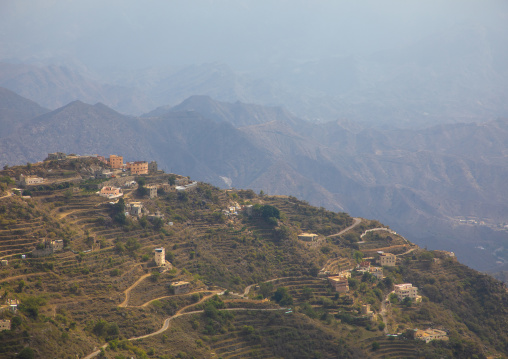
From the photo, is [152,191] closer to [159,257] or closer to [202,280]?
[159,257]

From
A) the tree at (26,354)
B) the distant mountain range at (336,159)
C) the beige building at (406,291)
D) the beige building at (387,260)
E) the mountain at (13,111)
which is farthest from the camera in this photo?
the mountain at (13,111)

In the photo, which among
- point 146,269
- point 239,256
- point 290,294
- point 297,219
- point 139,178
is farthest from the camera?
point 297,219

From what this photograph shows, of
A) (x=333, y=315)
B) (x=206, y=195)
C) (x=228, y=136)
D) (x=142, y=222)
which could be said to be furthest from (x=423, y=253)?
(x=228, y=136)

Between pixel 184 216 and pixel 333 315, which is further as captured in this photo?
pixel 184 216

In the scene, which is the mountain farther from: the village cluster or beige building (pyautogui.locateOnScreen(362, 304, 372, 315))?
beige building (pyautogui.locateOnScreen(362, 304, 372, 315))

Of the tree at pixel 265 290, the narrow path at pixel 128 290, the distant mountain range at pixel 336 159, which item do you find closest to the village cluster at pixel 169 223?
the narrow path at pixel 128 290

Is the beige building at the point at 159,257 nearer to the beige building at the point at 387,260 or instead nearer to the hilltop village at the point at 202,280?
the hilltop village at the point at 202,280

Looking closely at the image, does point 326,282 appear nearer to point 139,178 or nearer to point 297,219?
point 297,219
